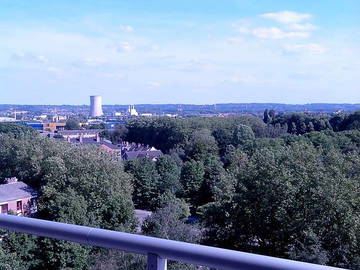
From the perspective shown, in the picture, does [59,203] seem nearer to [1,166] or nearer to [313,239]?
[313,239]

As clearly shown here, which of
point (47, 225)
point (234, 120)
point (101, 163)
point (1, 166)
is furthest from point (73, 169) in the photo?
point (234, 120)

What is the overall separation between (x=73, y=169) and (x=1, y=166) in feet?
36.8

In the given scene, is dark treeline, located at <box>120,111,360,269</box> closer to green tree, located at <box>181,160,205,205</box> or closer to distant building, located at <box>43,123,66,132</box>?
green tree, located at <box>181,160,205,205</box>

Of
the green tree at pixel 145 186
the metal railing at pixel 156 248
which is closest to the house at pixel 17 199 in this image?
the green tree at pixel 145 186

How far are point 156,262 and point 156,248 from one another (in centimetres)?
6

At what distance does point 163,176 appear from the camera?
97.2ft

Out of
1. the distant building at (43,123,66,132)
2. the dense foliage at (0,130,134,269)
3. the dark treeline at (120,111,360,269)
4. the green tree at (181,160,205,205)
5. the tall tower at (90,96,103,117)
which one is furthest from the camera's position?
the tall tower at (90,96,103,117)

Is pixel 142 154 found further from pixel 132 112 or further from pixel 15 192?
pixel 132 112

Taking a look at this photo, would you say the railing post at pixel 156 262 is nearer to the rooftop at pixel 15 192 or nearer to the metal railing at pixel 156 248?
the metal railing at pixel 156 248

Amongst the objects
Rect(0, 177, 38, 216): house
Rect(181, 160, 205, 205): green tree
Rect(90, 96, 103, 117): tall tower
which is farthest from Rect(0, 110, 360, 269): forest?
Rect(90, 96, 103, 117): tall tower

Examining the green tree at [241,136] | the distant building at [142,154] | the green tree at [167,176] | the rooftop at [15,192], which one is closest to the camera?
the rooftop at [15,192]

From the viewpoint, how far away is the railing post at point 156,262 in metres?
1.33

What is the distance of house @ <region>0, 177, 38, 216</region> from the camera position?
22562mm

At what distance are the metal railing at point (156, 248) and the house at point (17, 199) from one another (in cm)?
2201
